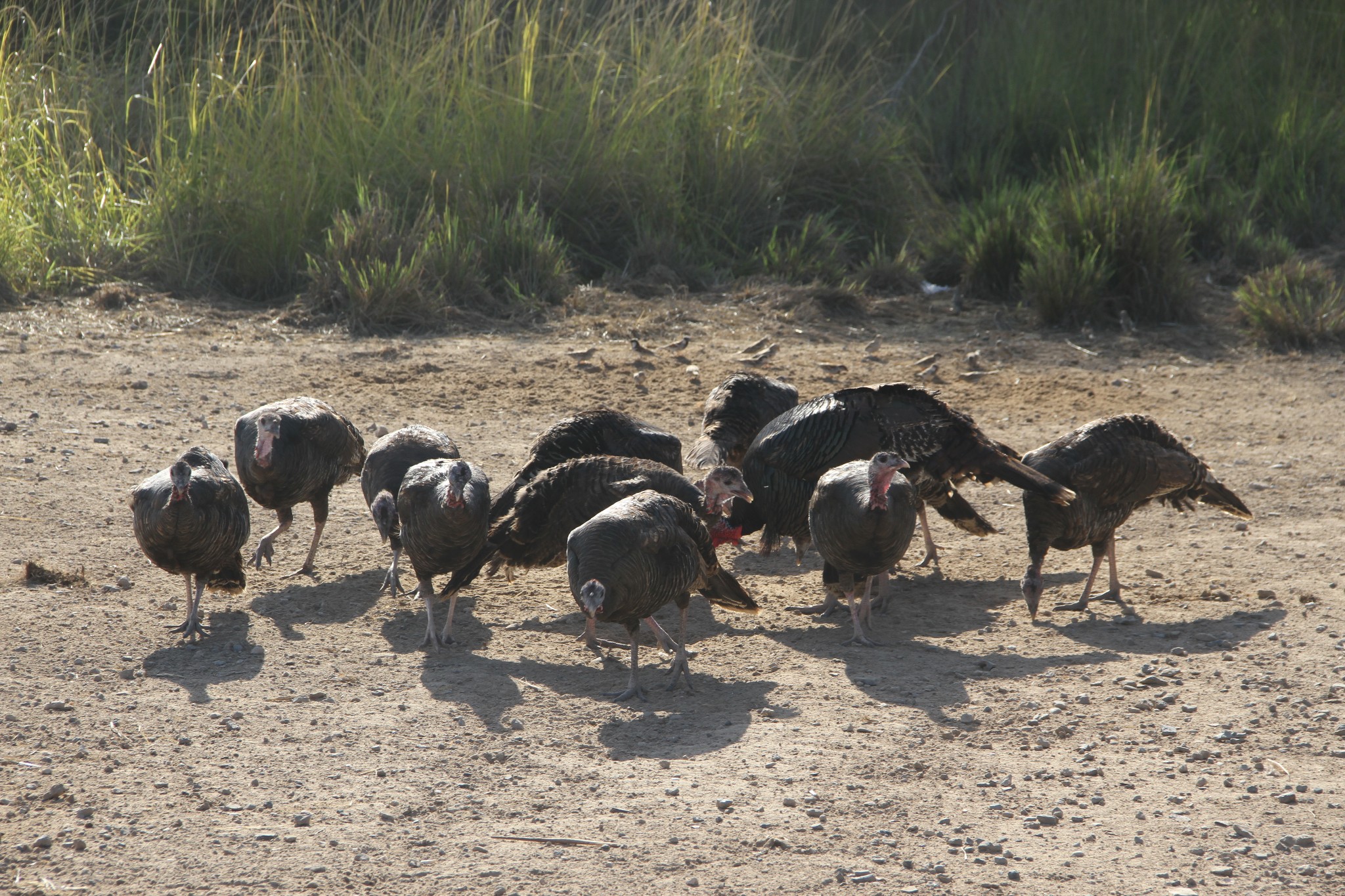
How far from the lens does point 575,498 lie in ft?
18.3

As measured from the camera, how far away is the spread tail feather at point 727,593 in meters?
5.41

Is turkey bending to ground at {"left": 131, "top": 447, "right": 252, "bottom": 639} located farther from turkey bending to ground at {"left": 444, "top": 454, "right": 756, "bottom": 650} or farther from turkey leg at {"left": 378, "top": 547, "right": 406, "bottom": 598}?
turkey bending to ground at {"left": 444, "top": 454, "right": 756, "bottom": 650}

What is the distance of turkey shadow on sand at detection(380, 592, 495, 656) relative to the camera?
535 centimetres

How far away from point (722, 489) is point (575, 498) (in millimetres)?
625

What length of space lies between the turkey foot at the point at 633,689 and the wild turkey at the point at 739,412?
1780mm

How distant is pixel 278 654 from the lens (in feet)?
17.0

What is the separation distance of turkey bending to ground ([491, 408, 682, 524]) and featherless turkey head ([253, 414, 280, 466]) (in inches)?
40.2

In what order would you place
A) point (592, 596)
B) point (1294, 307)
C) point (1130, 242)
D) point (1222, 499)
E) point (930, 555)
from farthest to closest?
point (1130, 242), point (1294, 307), point (930, 555), point (1222, 499), point (592, 596)

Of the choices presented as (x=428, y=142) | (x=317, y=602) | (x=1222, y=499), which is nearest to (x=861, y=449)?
(x=1222, y=499)

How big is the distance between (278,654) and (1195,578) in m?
4.01

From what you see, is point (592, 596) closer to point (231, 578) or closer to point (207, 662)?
point (207, 662)

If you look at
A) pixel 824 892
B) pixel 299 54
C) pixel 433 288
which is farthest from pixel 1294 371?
pixel 299 54

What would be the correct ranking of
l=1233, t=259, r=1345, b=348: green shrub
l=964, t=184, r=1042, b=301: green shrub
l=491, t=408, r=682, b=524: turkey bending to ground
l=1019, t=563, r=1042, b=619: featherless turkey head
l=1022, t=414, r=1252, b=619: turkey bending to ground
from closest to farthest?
l=1019, t=563, r=1042, b=619: featherless turkey head → l=1022, t=414, r=1252, b=619: turkey bending to ground → l=491, t=408, r=682, b=524: turkey bending to ground → l=1233, t=259, r=1345, b=348: green shrub → l=964, t=184, r=1042, b=301: green shrub

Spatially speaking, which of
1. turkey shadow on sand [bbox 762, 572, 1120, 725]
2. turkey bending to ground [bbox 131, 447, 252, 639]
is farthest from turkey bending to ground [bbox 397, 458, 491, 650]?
turkey shadow on sand [bbox 762, 572, 1120, 725]
